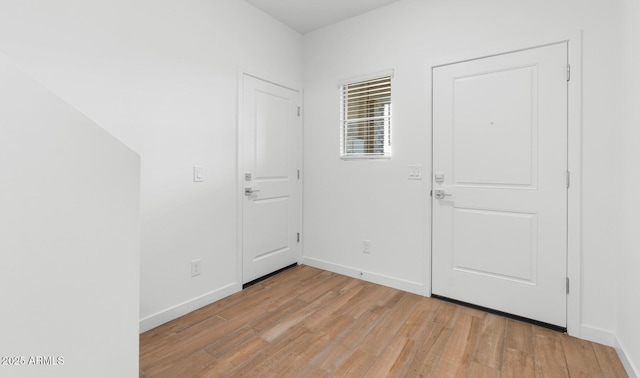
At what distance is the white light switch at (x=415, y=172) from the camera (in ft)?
8.98

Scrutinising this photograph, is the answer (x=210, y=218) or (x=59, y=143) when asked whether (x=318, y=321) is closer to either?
(x=210, y=218)

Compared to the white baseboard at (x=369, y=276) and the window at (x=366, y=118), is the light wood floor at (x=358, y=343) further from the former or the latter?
the window at (x=366, y=118)

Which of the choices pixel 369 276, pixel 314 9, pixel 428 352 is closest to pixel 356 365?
pixel 428 352

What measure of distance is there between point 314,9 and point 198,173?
6.58 feet

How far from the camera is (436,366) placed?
1760 mm

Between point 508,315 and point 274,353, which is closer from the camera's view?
point 274,353

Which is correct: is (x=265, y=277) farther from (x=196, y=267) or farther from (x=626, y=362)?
(x=626, y=362)

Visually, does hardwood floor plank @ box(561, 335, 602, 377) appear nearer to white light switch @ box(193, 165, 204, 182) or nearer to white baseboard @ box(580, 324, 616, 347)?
white baseboard @ box(580, 324, 616, 347)

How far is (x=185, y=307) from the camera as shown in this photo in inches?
94.2

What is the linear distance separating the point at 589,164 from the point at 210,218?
2.87 m

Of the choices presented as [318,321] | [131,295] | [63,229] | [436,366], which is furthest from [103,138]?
[436,366]

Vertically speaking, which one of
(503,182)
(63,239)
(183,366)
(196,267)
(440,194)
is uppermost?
(503,182)

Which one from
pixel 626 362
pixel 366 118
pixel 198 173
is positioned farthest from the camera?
pixel 366 118

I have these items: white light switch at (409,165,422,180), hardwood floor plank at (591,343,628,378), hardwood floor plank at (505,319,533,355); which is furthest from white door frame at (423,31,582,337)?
white light switch at (409,165,422,180)
